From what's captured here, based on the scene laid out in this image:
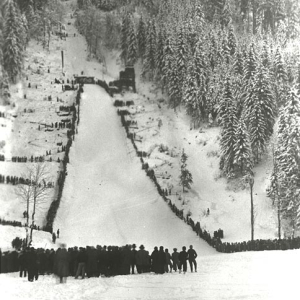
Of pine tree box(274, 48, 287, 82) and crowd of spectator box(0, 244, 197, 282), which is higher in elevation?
pine tree box(274, 48, 287, 82)

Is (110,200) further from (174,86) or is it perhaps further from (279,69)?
(279,69)

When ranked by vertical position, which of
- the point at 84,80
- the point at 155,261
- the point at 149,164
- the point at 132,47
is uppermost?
the point at 132,47

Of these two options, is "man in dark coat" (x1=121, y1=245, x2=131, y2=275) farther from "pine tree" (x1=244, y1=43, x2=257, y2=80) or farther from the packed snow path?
"pine tree" (x1=244, y1=43, x2=257, y2=80)

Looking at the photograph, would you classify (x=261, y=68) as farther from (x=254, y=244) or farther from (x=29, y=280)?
(x=29, y=280)

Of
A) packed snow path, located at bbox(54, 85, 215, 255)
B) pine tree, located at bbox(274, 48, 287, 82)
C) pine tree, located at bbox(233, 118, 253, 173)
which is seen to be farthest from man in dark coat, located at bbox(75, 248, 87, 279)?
pine tree, located at bbox(274, 48, 287, 82)

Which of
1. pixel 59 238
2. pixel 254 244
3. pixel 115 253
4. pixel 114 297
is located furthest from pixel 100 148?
pixel 114 297

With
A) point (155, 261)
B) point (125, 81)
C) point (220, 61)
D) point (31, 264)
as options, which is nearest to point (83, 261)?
point (31, 264)
